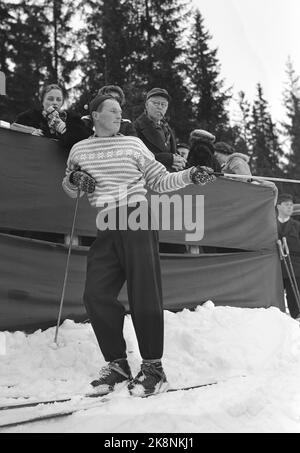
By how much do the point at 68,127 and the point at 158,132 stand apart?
1.24 meters

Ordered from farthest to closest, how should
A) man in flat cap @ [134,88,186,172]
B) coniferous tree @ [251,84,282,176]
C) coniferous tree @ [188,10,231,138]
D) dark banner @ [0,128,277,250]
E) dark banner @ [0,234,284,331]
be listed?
1. coniferous tree @ [251,84,282,176]
2. coniferous tree @ [188,10,231,138]
3. man in flat cap @ [134,88,186,172]
4. dark banner @ [0,128,277,250]
5. dark banner @ [0,234,284,331]

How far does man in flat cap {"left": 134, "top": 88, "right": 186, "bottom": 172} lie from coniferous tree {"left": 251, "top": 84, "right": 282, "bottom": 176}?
861 inches

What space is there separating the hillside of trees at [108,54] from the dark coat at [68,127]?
1377 centimetres

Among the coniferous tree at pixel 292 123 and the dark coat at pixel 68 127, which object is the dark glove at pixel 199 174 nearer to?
the dark coat at pixel 68 127

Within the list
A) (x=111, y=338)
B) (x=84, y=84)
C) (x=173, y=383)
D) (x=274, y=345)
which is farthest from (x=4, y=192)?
(x=84, y=84)

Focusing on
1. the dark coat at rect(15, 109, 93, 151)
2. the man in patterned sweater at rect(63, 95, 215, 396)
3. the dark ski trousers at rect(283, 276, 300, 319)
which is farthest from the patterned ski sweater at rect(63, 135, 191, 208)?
the dark ski trousers at rect(283, 276, 300, 319)

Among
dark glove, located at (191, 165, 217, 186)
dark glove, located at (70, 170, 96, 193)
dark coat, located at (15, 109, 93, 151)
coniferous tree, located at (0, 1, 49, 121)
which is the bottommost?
dark glove, located at (70, 170, 96, 193)

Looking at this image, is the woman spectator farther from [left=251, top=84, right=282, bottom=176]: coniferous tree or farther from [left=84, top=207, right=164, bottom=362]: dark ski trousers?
[left=251, top=84, right=282, bottom=176]: coniferous tree

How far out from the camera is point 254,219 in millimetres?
5980

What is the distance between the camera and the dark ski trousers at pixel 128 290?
290 cm

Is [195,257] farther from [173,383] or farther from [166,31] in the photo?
[166,31]

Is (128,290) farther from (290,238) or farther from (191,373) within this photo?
(290,238)

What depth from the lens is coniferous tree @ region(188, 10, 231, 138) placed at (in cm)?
2206

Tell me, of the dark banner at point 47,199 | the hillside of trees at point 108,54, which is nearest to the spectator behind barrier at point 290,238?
the dark banner at point 47,199
